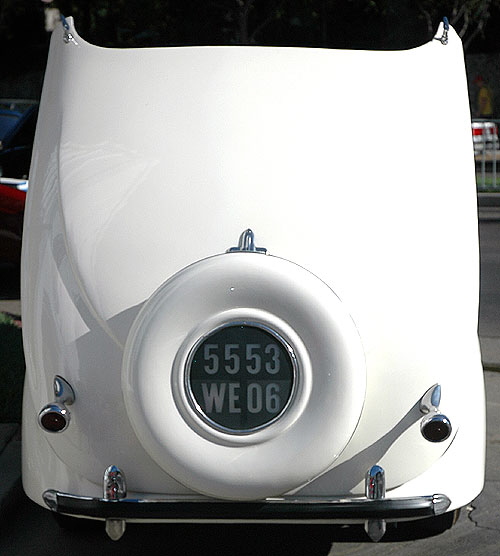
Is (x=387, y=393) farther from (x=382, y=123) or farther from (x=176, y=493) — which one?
(x=382, y=123)

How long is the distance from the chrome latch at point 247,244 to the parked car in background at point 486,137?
12.4 m

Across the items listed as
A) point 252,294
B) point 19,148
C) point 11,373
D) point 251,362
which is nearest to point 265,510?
point 251,362

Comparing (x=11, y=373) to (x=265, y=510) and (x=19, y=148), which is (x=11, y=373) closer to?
(x=265, y=510)

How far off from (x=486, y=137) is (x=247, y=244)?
13513 millimetres

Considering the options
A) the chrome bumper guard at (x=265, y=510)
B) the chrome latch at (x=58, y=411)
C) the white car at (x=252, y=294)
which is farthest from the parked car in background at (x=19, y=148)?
the chrome bumper guard at (x=265, y=510)

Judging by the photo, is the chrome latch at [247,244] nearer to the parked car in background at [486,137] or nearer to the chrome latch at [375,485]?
the chrome latch at [375,485]

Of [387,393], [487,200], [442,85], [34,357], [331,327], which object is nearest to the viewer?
[331,327]

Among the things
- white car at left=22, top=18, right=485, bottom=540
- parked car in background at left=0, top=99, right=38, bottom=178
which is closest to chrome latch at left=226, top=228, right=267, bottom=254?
white car at left=22, top=18, right=485, bottom=540

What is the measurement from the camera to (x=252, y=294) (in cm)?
303

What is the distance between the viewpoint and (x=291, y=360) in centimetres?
307

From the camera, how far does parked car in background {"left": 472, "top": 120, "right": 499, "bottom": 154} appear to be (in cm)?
1548

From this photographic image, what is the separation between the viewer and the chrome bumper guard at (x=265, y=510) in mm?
3154

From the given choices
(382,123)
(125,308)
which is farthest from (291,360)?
(382,123)

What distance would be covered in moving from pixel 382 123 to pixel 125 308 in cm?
115
